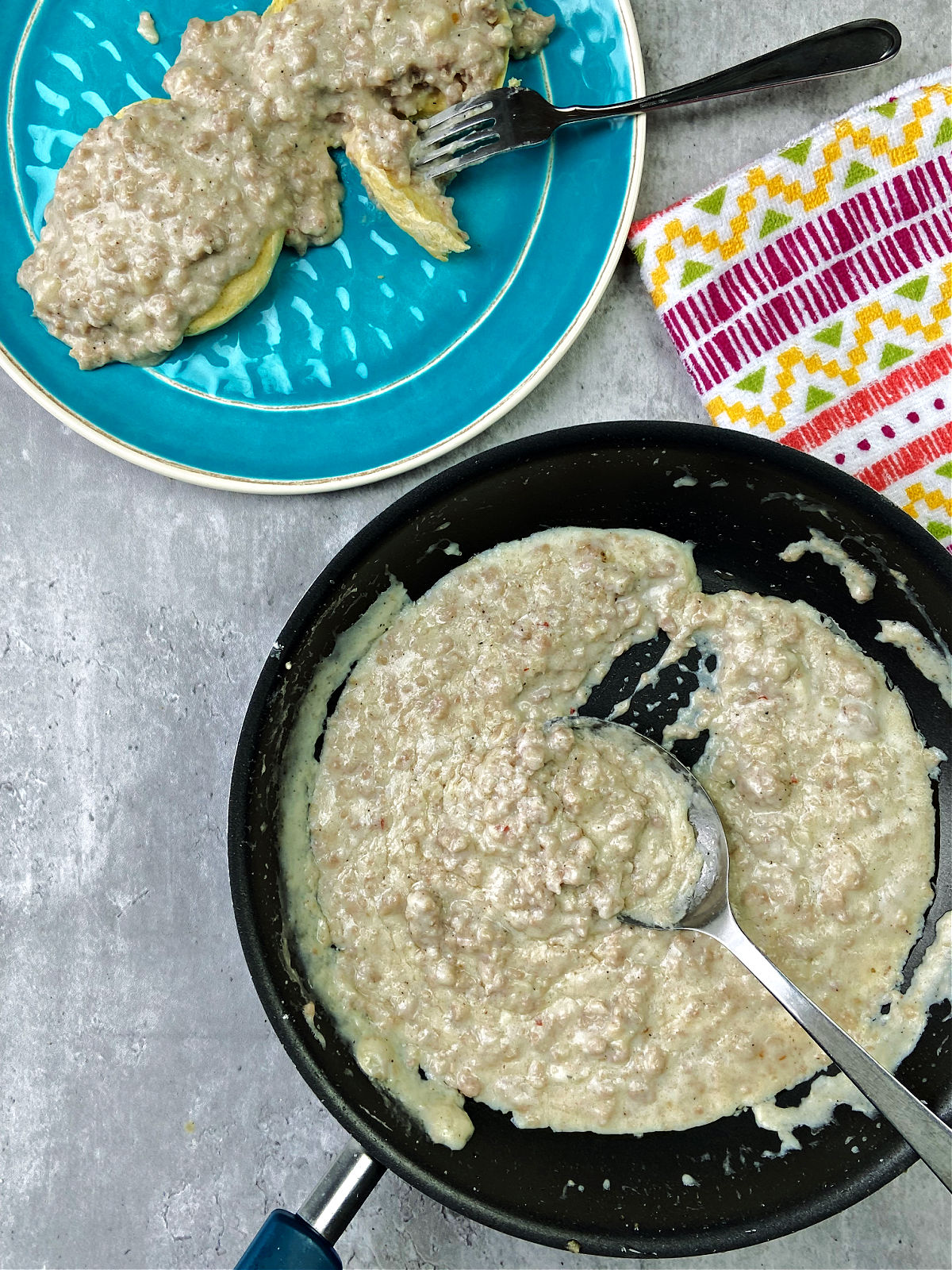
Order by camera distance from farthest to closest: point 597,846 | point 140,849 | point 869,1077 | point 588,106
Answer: point 140,849
point 588,106
point 597,846
point 869,1077

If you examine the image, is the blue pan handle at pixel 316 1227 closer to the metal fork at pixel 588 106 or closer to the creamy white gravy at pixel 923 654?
the creamy white gravy at pixel 923 654

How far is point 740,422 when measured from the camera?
172 centimetres

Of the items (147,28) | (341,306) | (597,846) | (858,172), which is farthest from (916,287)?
(147,28)

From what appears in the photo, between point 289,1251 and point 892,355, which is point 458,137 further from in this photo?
point 289,1251

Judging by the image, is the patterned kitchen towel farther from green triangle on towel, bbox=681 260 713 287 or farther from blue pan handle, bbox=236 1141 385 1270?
blue pan handle, bbox=236 1141 385 1270

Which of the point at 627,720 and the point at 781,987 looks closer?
the point at 781,987

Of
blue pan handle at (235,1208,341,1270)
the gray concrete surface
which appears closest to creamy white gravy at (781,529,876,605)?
the gray concrete surface

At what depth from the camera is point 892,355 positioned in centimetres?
169

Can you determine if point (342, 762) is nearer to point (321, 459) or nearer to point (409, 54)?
point (321, 459)

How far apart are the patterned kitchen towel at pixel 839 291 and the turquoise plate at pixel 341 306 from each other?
0.17 meters

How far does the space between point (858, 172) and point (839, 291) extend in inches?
8.1

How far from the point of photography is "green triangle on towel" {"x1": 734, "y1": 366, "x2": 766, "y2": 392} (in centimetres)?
171

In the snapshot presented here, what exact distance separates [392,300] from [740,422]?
2.17 feet

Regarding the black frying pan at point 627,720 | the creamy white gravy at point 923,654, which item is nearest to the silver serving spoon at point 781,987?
the black frying pan at point 627,720
